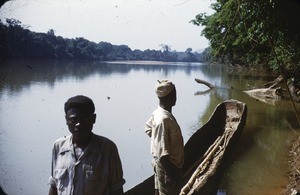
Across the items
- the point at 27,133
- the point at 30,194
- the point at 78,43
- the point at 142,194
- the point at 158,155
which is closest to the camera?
the point at 158,155

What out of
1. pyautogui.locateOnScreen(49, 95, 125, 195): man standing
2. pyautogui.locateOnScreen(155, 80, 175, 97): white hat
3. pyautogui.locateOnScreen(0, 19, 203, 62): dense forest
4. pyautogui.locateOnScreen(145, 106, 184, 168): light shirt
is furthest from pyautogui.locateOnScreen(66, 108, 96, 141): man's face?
pyautogui.locateOnScreen(0, 19, 203, 62): dense forest

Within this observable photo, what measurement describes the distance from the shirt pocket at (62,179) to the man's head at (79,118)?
226 millimetres

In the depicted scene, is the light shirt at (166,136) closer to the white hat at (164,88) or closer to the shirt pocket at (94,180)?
the white hat at (164,88)

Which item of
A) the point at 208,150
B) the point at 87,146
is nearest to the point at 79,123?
the point at 87,146

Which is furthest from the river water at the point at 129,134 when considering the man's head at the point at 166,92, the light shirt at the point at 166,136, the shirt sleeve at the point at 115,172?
the shirt sleeve at the point at 115,172

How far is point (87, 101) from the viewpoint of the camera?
2.04 meters

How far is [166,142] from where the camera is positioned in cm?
304

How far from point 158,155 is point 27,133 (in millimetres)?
10866

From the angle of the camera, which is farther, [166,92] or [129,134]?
[129,134]

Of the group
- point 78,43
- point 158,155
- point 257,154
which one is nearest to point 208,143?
point 257,154

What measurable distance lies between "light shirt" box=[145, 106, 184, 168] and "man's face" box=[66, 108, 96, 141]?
1.14 metres

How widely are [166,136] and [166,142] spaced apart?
0.06 meters

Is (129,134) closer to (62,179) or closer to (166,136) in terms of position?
(166,136)

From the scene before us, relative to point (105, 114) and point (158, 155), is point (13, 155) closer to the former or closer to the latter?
point (105, 114)
